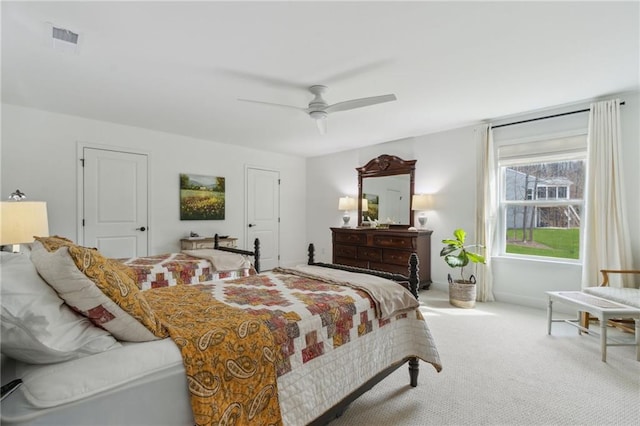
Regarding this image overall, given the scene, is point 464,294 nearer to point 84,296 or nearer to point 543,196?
point 543,196

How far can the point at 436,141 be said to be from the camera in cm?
486

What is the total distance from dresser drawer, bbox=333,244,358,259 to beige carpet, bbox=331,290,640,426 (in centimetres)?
225

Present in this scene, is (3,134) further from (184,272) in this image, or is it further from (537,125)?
(537,125)

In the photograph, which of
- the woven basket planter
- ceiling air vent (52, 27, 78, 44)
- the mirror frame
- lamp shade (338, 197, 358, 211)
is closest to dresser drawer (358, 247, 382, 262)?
the mirror frame

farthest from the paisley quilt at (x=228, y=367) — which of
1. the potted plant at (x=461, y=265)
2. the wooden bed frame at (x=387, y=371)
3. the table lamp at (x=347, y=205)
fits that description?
the table lamp at (x=347, y=205)

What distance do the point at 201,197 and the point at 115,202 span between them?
4.16 feet

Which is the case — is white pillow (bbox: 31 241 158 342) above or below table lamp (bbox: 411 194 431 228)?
below

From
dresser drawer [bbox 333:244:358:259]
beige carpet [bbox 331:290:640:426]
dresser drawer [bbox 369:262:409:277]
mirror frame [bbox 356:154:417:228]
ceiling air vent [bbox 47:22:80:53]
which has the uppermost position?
ceiling air vent [bbox 47:22:80:53]

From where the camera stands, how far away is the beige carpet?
1.84m

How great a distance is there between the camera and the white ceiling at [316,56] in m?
1.96

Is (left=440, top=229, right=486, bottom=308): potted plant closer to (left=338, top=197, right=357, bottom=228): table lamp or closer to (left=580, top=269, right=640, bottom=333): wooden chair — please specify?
(left=580, top=269, right=640, bottom=333): wooden chair

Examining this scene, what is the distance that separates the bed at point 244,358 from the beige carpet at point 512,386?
23cm

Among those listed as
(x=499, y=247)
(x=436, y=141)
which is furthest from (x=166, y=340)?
(x=436, y=141)

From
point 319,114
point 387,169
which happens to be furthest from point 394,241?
point 319,114
